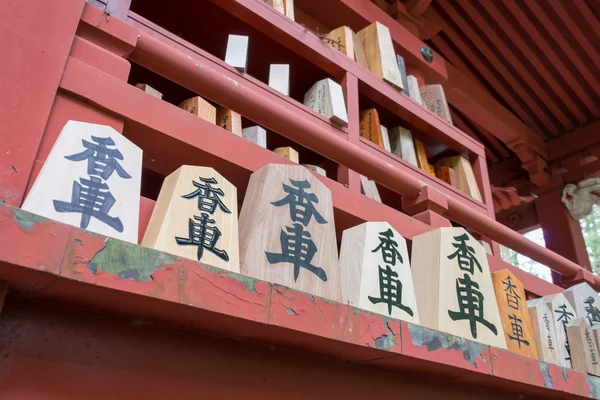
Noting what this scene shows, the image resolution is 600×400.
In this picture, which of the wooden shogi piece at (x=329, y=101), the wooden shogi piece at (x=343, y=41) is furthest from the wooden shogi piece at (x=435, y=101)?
the wooden shogi piece at (x=329, y=101)

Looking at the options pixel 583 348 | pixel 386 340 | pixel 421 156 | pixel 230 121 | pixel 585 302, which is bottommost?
pixel 386 340

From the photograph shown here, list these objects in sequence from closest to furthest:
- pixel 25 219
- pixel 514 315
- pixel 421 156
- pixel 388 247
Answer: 1. pixel 25 219
2. pixel 388 247
3. pixel 514 315
4. pixel 421 156

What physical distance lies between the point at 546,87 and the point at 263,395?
3634 millimetres

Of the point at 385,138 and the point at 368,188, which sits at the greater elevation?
the point at 385,138

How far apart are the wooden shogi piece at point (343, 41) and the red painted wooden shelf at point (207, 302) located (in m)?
1.57

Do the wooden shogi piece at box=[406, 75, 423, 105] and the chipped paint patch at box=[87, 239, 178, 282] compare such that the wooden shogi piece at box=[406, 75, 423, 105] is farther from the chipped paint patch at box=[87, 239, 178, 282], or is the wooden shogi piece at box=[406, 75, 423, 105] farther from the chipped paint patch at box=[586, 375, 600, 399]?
the chipped paint patch at box=[87, 239, 178, 282]

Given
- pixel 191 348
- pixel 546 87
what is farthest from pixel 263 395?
pixel 546 87

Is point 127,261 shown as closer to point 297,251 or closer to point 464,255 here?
point 297,251

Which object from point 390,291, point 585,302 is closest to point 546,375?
point 390,291

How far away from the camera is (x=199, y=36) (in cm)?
224

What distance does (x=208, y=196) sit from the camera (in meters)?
1.04

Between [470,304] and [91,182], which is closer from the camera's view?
[91,182]

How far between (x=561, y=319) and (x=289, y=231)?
116cm

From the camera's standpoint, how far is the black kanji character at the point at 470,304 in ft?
4.27
